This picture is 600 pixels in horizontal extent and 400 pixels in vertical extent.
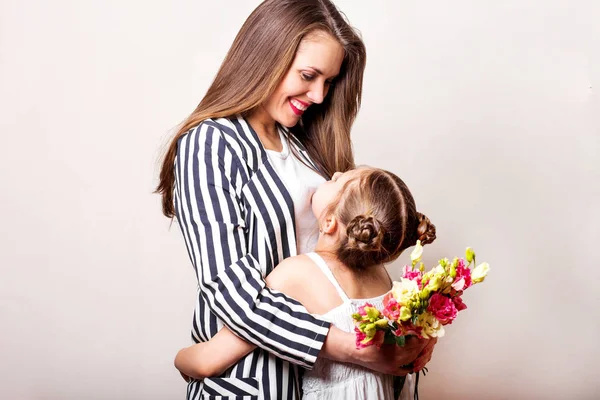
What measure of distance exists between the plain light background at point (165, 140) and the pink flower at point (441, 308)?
2.02 metres

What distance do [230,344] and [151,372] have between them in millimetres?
2212

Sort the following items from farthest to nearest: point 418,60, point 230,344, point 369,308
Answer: point 418,60, point 230,344, point 369,308

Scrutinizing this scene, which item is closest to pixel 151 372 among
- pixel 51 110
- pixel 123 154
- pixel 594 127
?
pixel 123 154

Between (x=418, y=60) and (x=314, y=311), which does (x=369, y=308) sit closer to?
(x=314, y=311)

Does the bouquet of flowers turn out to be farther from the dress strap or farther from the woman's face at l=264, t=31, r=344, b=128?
the woman's face at l=264, t=31, r=344, b=128

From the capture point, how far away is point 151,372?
4.19m

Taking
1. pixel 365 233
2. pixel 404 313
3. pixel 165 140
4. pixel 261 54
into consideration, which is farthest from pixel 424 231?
pixel 165 140

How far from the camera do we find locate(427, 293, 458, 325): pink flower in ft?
6.37

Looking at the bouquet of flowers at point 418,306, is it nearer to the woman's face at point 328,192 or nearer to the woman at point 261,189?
the woman at point 261,189

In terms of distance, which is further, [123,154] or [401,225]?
[123,154]

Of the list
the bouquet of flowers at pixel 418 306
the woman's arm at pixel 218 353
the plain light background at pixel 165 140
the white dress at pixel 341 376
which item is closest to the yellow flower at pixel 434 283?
the bouquet of flowers at pixel 418 306

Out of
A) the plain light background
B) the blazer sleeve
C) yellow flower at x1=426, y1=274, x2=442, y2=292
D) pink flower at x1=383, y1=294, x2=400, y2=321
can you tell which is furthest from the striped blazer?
the plain light background

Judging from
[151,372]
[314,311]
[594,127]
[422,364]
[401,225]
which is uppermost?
[594,127]

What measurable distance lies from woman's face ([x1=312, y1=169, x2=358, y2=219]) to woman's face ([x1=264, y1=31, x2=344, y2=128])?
0.29 meters
